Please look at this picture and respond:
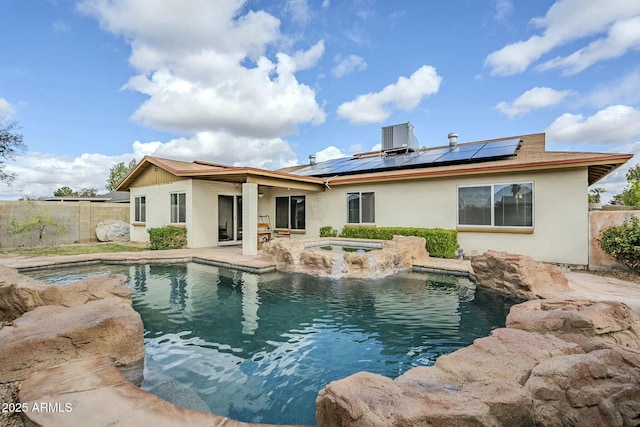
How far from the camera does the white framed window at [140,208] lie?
1548cm

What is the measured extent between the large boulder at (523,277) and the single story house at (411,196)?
127 inches

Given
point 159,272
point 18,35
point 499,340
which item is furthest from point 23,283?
point 18,35

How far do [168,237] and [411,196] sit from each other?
32.6ft

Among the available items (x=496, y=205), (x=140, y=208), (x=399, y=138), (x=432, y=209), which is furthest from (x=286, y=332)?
(x=140, y=208)

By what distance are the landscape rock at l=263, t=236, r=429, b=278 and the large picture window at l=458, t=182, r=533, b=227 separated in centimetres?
220

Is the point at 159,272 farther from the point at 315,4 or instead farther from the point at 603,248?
the point at 603,248

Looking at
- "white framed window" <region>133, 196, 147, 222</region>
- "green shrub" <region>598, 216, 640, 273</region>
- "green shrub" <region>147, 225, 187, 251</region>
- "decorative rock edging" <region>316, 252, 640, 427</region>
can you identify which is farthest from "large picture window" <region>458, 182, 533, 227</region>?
"white framed window" <region>133, 196, 147, 222</region>

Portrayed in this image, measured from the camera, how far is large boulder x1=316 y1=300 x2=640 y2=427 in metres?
1.81

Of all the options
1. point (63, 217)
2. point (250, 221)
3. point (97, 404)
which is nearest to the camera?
point (97, 404)

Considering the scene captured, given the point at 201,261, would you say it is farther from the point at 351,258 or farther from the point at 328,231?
the point at 328,231

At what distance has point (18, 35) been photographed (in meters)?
10.2

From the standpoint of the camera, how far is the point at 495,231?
970 centimetres

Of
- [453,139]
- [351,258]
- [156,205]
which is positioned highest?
[453,139]

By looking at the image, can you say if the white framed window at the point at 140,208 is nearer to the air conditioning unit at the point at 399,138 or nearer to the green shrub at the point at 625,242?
the air conditioning unit at the point at 399,138
